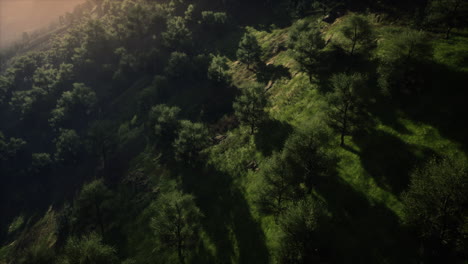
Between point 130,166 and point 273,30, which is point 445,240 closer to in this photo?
point 130,166

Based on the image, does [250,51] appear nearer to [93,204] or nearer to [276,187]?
[276,187]

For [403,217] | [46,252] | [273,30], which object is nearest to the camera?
[403,217]

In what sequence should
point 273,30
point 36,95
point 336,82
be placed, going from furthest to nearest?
1. point 36,95
2. point 273,30
3. point 336,82

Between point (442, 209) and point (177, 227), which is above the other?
point (442, 209)

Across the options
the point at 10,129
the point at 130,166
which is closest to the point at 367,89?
the point at 130,166

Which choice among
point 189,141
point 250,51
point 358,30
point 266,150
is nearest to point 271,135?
point 266,150

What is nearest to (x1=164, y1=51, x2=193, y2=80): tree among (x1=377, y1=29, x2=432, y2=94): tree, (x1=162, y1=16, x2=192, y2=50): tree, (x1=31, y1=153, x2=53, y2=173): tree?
(x1=162, y1=16, x2=192, y2=50): tree
